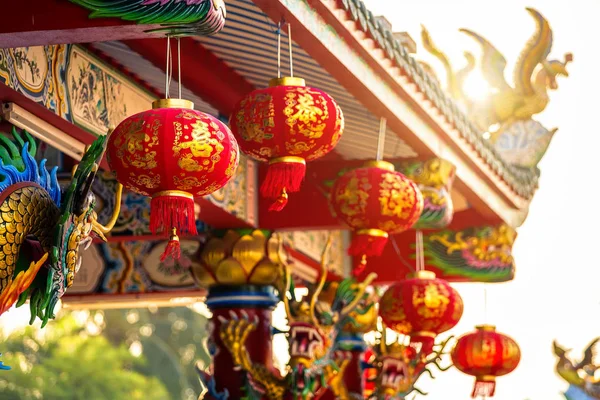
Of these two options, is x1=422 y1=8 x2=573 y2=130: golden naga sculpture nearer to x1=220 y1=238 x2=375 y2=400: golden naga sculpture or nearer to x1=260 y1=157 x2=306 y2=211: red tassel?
x1=220 y1=238 x2=375 y2=400: golden naga sculpture

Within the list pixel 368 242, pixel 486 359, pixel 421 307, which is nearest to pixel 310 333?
pixel 421 307

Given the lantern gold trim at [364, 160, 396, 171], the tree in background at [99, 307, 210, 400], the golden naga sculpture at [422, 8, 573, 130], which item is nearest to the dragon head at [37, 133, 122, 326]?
the lantern gold trim at [364, 160, 396, 171]

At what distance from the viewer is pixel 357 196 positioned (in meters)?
6.73

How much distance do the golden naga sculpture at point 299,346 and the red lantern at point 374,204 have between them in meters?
0.92

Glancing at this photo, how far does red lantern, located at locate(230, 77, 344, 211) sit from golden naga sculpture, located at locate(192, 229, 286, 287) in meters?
2.39

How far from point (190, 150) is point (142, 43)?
1666 mm

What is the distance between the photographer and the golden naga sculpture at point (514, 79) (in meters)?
9.84

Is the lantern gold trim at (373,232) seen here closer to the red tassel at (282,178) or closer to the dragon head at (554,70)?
the red tassel at (282,178)

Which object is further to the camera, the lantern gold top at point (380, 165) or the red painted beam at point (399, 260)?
the red painted beam at point (399, 260)

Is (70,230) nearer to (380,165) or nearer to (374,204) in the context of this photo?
(374,204)

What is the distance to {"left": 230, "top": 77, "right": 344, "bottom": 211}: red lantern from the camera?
5.50 m

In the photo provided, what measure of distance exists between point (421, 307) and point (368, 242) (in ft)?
4.60

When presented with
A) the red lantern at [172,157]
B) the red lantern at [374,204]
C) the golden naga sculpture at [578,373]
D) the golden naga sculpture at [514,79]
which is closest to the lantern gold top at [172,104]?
the red lantern at [172,157]

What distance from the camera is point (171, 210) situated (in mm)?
4965
